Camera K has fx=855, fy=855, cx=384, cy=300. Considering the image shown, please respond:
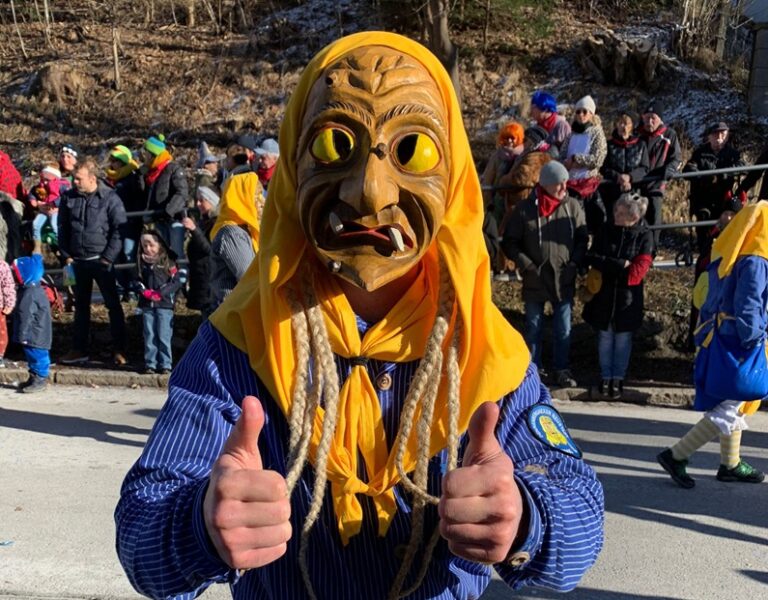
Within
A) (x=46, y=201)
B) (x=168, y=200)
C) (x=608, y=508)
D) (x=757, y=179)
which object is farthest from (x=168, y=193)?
(x=757, y=179)

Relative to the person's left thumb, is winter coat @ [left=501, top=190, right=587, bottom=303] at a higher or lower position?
lower

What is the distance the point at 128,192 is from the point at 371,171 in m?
7.99

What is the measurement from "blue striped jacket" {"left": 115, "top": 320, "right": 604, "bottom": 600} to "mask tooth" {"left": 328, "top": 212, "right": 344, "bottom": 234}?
246mm

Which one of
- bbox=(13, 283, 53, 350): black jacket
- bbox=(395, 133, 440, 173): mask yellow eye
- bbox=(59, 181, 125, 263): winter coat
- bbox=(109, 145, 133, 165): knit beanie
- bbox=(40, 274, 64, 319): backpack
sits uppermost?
bbox=(395, 133, 440, 173): mask yellow eye

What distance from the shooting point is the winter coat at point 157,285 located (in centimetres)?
717

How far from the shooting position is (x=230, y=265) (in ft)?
17.2

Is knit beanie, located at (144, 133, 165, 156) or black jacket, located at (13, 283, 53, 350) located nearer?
black jacket, located at (13, 283, 53, 350)

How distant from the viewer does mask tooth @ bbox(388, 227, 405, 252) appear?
158cm

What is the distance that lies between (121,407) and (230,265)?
2.22 m

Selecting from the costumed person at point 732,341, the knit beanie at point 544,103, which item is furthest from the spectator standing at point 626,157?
the costumed person at point 732,341

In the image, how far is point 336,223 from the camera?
159 cm

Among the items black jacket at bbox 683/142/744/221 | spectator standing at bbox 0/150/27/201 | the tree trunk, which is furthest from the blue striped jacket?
the tree trunk

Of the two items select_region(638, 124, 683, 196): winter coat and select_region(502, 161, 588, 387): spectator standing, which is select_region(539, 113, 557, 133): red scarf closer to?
select_region(638, 124, 683, 196): winter coat

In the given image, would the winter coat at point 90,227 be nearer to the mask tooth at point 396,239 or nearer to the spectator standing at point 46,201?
the spectator standing at point 46,201
